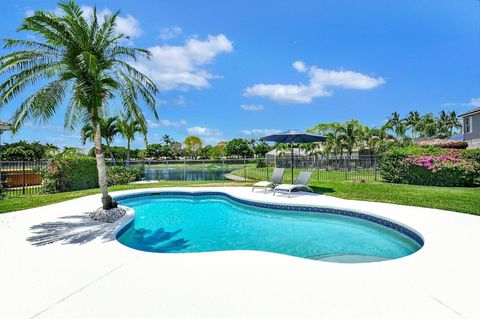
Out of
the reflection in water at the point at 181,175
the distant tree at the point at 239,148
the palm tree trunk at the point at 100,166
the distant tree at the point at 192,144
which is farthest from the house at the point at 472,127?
the distant tree at the point at 192,144

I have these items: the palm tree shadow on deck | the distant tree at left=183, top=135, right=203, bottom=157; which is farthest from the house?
the distant tree at left=183, top=135, right=203, bottom=157

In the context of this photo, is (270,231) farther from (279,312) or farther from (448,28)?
(448,28)

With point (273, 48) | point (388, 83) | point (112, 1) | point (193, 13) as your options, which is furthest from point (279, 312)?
point (388, 83)

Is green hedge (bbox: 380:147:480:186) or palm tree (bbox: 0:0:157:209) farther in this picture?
green hedge (bbox: 380:147:480:186)

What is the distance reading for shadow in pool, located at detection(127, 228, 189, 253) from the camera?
5.37 m

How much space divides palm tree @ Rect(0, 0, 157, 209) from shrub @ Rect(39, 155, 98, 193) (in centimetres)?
666

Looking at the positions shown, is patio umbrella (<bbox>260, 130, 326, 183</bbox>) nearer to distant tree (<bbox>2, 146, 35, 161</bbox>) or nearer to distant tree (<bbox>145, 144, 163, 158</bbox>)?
distant tree (<bbox>2, 146, 35, 161</bbox>)

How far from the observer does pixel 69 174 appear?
509 inches

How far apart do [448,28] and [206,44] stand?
39.4 ft

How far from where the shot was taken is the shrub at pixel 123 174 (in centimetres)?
1549

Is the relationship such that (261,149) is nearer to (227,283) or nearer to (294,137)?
(294,137)

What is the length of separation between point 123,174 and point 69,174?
12.6 feet

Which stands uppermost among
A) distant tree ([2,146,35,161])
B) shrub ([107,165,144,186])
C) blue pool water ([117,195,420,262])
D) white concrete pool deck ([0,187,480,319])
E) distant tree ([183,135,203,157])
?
distant tree ([183,135,203,157])

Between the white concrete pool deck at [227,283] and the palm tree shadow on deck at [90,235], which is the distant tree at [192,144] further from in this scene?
the white concrete pool deck at [227,283]
